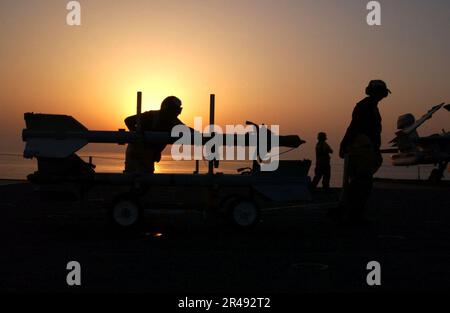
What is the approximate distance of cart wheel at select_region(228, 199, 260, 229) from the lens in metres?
8.41

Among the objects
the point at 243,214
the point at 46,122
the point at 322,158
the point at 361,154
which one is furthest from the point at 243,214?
the point at 322,158

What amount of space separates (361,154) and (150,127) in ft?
10.8

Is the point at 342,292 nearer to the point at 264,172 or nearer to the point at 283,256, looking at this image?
the point at 283,256

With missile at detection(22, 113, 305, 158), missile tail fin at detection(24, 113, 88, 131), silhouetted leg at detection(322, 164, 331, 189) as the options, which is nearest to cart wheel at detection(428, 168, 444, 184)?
silhouetted leg at detection(322, 164, 331, 189)

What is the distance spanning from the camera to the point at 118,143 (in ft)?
28.8

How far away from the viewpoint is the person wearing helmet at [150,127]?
8.90 m

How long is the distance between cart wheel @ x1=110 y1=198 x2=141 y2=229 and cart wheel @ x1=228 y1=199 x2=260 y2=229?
4.25 ft

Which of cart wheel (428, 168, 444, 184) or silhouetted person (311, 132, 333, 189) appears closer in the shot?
silhouetted person (311, 132, 333, 189)

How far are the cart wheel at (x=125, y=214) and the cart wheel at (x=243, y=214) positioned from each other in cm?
129

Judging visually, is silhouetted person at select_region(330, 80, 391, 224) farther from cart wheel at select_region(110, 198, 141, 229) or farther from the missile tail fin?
the missile tail fin

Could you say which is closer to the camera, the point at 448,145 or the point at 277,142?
the point at 277,142

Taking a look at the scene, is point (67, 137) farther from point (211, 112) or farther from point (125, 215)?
point (211, 112)

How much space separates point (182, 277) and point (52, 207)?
25.1 ft
